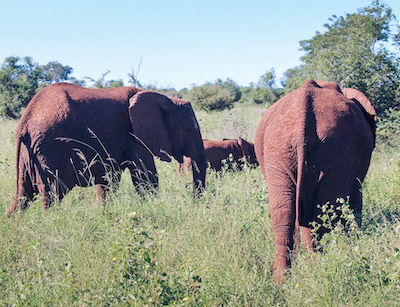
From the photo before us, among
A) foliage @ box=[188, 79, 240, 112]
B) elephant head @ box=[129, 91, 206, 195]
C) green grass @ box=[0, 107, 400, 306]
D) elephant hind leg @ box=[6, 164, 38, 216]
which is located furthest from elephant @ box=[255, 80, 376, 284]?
foliage @ box=[188, 79, 240, 112]

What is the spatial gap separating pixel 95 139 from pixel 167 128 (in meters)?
1.37

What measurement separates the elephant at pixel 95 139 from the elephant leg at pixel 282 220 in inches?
99.7

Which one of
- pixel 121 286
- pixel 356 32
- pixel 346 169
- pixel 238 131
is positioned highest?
pixel 356 32

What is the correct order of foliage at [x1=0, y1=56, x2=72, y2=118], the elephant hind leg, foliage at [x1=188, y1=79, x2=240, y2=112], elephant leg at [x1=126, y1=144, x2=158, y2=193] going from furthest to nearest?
foliage at [x1=188, y1=79, x2=240, y2=112] → foliage at [x1=0, y1=56, x2=72, y2=118] → elephant leg at [x1=126, y1=144, x2=158, y2=193] → the elephant hind leg

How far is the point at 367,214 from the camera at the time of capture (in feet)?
18.0

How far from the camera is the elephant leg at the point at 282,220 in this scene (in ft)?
12.1

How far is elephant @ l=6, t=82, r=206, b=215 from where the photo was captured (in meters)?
5.55

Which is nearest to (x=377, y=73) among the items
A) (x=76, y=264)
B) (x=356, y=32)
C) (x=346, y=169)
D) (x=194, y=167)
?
(x=356, y=32)

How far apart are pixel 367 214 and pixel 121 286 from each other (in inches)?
134

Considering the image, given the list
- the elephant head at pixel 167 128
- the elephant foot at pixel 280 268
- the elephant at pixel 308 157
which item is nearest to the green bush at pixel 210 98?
the elephant head at pixel 167 128

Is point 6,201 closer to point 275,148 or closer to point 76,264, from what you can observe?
point 76,264

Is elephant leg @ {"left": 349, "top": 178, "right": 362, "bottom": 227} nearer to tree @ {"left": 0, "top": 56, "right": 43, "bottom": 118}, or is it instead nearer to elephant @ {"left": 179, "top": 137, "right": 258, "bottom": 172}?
elephant @ {"left": 179, "top": 137, "right": 258, "bottom": 172}

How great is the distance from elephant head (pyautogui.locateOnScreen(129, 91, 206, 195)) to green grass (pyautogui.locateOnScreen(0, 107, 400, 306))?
4.83 ft

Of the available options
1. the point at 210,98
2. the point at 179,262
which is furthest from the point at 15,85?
the point at 179,262
